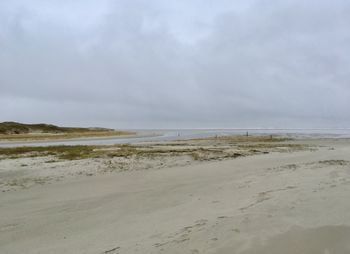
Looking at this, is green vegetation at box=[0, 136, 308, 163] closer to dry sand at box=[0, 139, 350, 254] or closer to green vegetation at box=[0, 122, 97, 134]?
dry sand at box=[0, 139, 350, 254]

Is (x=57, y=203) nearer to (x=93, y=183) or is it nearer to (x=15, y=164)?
(x=93, y=183)

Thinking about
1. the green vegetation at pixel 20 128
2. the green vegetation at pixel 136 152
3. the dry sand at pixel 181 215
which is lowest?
the dry sand at pixel 181 215

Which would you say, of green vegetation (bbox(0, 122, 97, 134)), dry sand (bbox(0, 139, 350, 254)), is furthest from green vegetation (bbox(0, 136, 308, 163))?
green vegetation (bbox(0, 122, 97, 134))

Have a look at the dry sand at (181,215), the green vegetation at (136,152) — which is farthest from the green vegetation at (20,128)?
the dry sand at (181,215)

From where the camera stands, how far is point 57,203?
30.8 ft

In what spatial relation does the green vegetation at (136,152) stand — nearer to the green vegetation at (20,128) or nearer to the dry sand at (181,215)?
the dry sand at (181,215)

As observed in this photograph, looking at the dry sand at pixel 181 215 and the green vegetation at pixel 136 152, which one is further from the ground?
the green vegetation at pixel 136 152

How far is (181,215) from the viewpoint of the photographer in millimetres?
7395

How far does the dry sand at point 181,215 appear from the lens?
5.23 metres

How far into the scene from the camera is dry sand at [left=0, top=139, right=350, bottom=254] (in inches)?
206

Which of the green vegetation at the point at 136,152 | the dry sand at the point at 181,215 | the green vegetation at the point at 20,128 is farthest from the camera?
the green vegetation at the point at 20,128

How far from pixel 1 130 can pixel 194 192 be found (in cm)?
9188

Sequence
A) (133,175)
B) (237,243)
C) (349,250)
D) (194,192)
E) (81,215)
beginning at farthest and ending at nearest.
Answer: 1. (133,175)
2. (194,192)
3. (81,215)
4. (237,243)
5. (349,250)

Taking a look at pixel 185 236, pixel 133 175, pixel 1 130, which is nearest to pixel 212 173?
pixel 133 175
